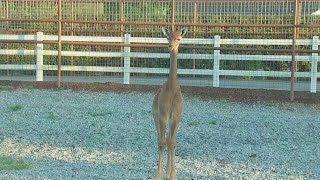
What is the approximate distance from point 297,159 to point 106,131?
4023 millimetres

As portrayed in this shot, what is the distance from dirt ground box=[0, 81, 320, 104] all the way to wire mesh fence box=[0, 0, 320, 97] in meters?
0.49

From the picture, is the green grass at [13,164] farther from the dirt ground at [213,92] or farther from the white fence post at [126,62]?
the white fence post at [126,62]

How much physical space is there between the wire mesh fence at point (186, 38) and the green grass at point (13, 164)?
919cm

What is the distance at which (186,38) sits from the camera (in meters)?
20.3

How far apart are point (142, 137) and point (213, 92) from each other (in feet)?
20.2

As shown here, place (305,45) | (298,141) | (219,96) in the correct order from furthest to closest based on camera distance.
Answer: (305,45), (219,96), (298,141)

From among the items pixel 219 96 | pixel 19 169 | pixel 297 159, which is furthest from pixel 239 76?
pixel 19 169

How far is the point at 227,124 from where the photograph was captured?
14586 mm

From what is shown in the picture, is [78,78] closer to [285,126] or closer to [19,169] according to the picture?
[285,126]

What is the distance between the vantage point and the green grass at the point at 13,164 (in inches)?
395

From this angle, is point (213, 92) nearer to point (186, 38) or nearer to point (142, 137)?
point (186, 38)

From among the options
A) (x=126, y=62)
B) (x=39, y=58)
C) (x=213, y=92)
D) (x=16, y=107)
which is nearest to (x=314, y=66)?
(x=213, y=92)

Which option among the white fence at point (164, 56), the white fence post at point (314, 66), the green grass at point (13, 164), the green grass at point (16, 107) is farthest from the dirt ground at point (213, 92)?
the green grass at point (13, 164)

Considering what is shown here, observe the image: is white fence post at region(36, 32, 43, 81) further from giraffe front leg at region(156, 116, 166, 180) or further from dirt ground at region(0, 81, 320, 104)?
giraffe front leg at region(156, 116, 166, 180)
